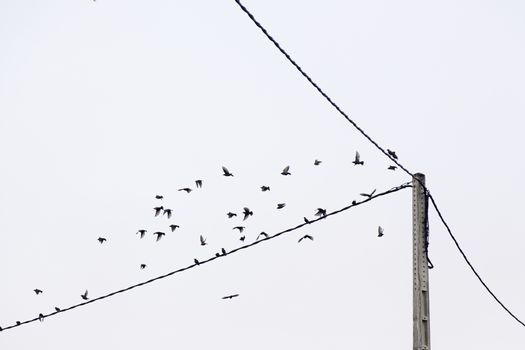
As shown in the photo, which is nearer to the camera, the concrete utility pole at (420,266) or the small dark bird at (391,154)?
the concrete utility pole at (420,266)

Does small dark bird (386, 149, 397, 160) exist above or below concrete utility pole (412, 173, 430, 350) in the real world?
above

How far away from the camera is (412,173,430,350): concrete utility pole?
11.1 m

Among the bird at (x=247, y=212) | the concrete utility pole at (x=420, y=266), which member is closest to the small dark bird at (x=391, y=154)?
the concrete utility pole at (x=420, y=266)

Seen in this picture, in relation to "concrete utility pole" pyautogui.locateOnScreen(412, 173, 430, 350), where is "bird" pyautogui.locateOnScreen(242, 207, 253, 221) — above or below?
above

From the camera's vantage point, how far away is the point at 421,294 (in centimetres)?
1134

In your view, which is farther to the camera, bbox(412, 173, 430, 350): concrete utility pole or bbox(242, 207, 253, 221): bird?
bbox(242, 207, 253, 221): bird

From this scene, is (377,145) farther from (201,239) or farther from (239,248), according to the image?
(201,239)

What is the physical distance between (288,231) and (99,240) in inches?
251

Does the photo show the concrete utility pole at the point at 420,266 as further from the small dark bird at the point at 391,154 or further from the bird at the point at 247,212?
the bird at the point at 247,212

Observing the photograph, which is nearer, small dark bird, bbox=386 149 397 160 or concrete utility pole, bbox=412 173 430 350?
concrete utility pole, bbox=412 173 430 350

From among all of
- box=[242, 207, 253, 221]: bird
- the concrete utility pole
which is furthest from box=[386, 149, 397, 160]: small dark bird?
box=[242, 207, 253, 221]: bird

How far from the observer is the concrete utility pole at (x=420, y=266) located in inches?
436

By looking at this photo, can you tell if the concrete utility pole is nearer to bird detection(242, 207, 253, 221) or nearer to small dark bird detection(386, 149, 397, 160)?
small dark bird detection(386, 149, 397, 160)

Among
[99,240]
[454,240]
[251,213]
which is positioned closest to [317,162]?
[251,213]
